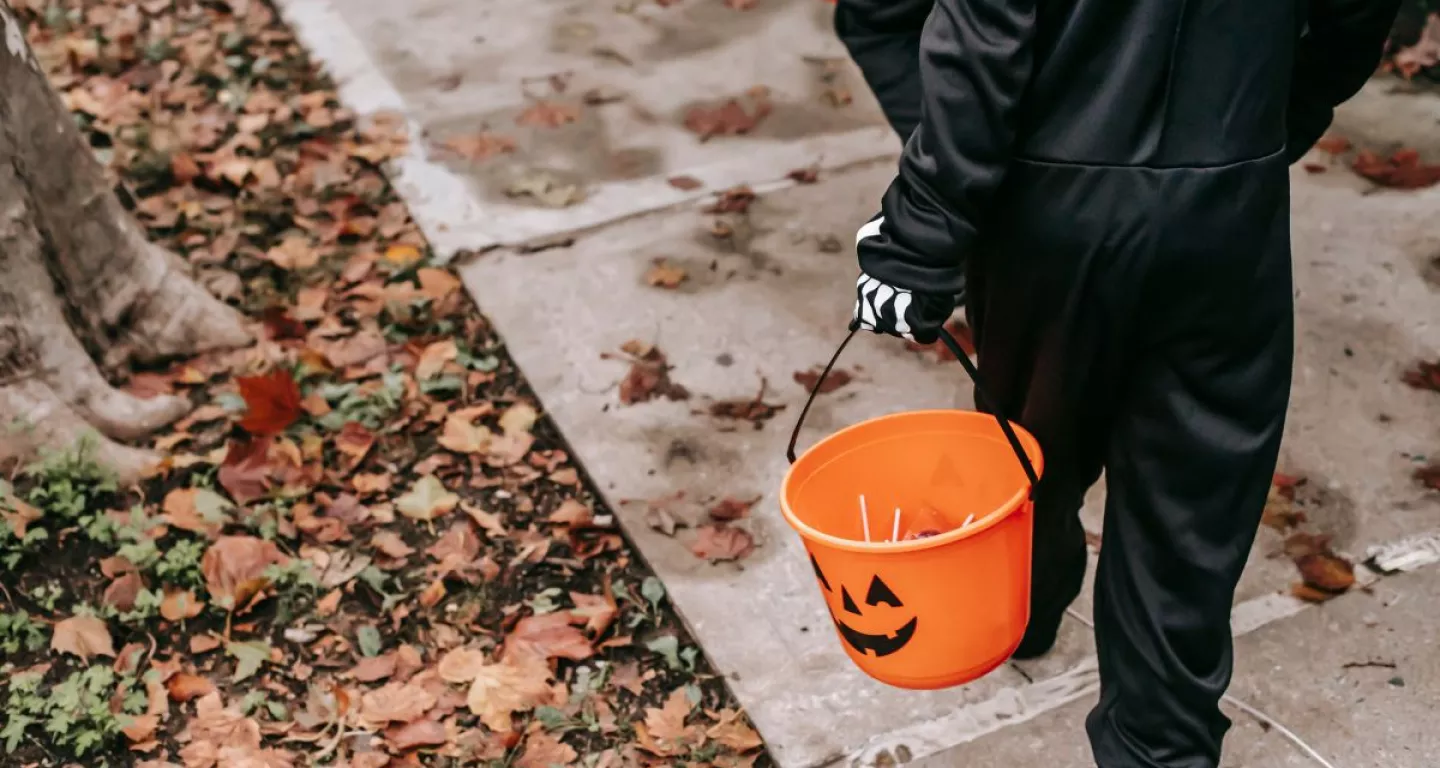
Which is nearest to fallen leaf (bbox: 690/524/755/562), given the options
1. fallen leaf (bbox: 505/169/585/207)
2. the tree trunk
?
the tree trunk

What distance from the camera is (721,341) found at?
3.77m

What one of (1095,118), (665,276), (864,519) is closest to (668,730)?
(864,519)

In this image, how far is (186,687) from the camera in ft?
9.23

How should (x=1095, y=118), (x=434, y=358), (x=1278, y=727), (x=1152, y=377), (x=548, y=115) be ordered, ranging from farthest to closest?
(x=548, y=115) → (x=434, y=358) → (x=1278, y=727) → (x=1152, y=377) → (x=1095, y=118)

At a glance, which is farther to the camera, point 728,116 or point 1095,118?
point 728,116

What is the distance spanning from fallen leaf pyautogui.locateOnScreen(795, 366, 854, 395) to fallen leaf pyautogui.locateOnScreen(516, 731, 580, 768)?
1271mm

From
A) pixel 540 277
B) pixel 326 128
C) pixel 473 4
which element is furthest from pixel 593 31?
Result: pixel 540 277

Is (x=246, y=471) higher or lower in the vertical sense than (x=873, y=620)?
lower

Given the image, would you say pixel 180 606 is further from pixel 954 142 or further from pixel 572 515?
pixel 954 142

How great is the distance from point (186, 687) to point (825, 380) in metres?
1.78

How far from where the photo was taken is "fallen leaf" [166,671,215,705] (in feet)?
9.20

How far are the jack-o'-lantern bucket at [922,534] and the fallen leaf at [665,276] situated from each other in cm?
177

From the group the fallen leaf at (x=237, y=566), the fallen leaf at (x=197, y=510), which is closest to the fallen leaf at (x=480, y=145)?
the fallen leaf at (x=197, y=510)

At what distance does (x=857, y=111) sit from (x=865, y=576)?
3.21 meters
